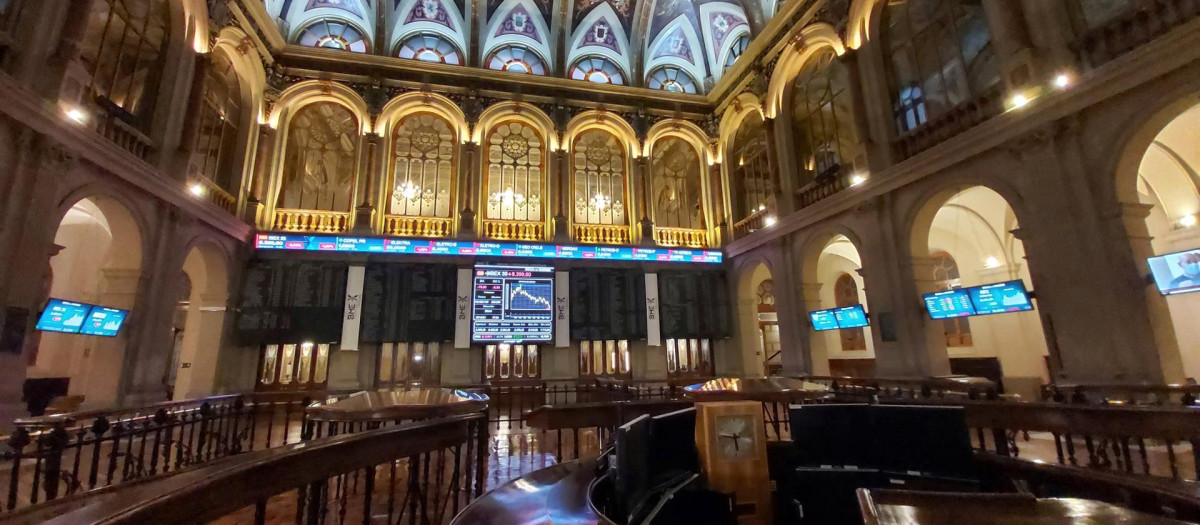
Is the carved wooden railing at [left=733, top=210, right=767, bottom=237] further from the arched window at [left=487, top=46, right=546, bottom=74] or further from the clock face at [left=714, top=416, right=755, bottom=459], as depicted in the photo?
the clock face at [left=714, top=416, right=755, bottom=459]

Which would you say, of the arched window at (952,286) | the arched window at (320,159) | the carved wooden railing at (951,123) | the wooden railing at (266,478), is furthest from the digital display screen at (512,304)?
the arched window at (952,286)

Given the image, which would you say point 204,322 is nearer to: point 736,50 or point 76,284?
point 76,284

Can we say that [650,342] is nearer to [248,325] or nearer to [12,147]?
[248,325]

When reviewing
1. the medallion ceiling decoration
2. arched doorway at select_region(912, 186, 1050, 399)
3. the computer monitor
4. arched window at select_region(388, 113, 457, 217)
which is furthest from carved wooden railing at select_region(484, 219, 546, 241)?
the computer monitor

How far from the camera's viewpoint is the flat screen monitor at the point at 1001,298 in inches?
288

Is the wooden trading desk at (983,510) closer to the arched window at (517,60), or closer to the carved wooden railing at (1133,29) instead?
the carved wooden railing at (1133,29)

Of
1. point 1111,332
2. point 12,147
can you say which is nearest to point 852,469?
point 1111,332

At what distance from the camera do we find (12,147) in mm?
6367

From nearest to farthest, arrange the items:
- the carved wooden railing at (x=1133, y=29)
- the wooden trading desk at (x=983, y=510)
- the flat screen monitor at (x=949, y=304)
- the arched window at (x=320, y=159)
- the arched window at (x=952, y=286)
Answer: the wooden trading desk at (x=983, y=510), the carved wooden railing at (x=1133, y=29), the flat screen monitor at (x=949, y=304), the arched window at (x=952, y=286), the arched window at (x=320, y=159)

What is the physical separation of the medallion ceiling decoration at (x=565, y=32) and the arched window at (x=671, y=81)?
0.12 ft

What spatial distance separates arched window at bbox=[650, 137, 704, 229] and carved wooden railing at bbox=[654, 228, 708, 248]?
0.31 metres

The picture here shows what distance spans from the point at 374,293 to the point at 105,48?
22.7ft

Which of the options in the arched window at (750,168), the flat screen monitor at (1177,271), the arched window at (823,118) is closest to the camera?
the flat screen monitor at (1177,271)

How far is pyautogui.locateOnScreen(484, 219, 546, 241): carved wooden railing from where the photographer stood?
1383cm
